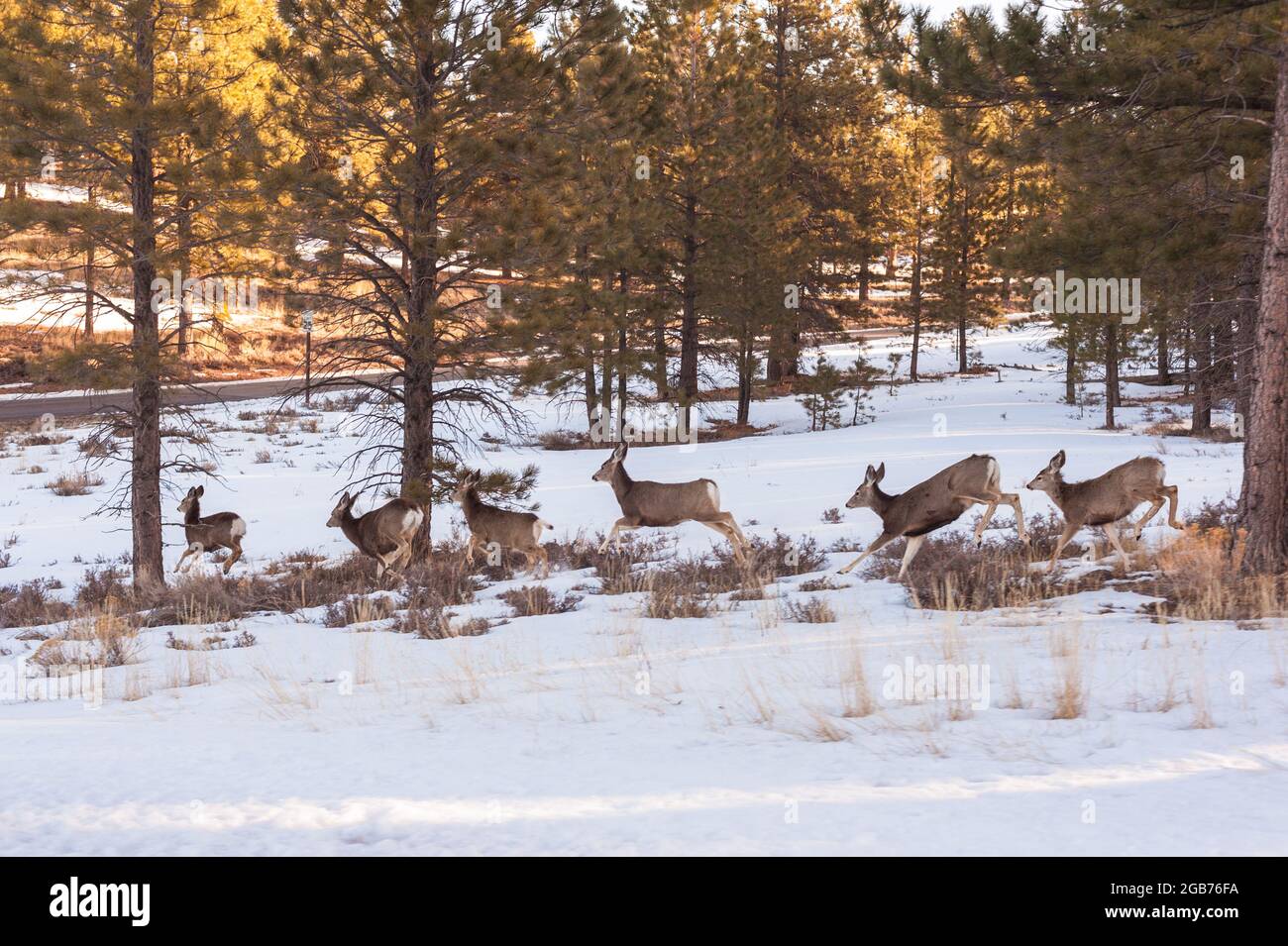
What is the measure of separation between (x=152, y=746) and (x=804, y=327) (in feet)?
105

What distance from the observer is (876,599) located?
9.73 metres

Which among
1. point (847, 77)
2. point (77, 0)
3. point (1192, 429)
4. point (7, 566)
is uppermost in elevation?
point (847, 77)

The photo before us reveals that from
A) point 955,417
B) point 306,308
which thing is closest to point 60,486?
point 306,308

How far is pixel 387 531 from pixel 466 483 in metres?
1.15

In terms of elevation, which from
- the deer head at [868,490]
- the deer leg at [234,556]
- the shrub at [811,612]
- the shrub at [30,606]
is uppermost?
the deer head at [868,490]

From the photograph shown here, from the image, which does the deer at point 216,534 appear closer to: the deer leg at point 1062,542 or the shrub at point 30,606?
the shrub at point 30,606

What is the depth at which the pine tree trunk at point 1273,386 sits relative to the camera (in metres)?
8.88

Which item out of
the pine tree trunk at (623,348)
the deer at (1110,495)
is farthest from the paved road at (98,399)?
the deer at (1110,495)

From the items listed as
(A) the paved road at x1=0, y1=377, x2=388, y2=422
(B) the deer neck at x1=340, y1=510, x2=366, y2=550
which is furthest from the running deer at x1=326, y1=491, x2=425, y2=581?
(A) the paved road at x1=0, y1=377, x2=388, y2=422

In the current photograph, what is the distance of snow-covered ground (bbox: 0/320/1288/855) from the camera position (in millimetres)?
4305

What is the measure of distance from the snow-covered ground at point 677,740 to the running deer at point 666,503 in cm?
224

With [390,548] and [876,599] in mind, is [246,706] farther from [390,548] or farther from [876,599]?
[390,548]

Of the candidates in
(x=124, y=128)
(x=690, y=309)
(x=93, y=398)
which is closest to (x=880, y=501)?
(x=124, y=128)

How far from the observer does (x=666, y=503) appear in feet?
42.9
